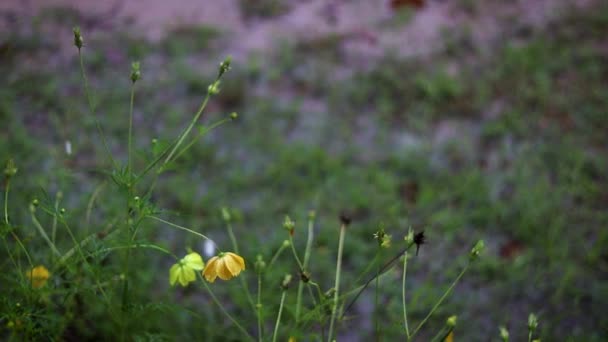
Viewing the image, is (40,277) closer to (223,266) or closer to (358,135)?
(223,266)

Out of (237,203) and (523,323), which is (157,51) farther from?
(523,323)

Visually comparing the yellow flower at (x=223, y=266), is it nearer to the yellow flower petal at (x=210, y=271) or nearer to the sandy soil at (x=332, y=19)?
the yellow flower petal at (x=210, y=271)

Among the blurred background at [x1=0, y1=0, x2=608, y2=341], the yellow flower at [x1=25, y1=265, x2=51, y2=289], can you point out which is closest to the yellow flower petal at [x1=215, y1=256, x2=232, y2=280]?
the yellow flower at [x1=25, y1=265, x2=51, y2=289]

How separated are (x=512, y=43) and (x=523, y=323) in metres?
1.68

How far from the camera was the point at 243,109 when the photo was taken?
2439 mm

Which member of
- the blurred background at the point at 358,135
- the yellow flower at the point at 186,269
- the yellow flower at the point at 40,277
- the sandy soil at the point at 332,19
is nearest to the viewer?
the yellow flower at the point at 186,269

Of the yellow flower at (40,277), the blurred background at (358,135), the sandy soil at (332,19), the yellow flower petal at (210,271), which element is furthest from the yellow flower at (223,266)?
the sandy soil at (332,19)

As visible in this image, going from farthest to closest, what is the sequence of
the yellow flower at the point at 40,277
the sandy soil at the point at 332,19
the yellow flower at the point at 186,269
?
the sandy soil at the point at 332,19 < the yellow flower at the point at 40,277 < the yellow flower at the point at 186,269

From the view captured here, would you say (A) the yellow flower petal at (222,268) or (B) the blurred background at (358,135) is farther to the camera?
(B) the blurred background at (358,135)

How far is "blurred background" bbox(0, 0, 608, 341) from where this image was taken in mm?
1819

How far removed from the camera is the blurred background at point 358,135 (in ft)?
5.97

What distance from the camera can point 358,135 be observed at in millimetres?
2383

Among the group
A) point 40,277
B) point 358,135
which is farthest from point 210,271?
point 358,135

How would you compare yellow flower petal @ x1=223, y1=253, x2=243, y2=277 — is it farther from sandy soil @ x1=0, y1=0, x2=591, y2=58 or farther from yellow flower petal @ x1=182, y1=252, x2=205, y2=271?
sandy soil @ x1=0, y1=0, x2=591, y2=58
